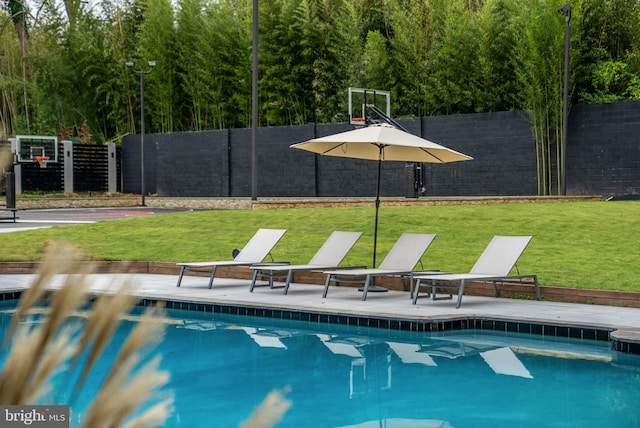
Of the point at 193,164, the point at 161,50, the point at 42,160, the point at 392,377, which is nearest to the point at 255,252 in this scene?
the point at 392,377

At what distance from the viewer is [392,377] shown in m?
6.10

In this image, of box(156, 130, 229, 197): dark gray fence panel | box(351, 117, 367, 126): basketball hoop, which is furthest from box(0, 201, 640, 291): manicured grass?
box(156, 130, 229, 197): dark gray fence panel

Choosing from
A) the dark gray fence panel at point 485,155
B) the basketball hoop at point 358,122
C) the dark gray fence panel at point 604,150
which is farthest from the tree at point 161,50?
the dark gray fence panel at point 604,150

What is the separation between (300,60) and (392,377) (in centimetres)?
2063

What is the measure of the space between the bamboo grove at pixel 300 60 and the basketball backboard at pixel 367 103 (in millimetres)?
1358

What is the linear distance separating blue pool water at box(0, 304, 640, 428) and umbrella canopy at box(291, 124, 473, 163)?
2.59 metres

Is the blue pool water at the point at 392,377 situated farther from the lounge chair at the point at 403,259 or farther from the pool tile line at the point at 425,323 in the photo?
the lounge chair at the point at 403,259

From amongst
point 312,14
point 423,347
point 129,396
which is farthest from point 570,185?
point 129,396

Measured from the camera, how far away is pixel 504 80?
22.0 meters

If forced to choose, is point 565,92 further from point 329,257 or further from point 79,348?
point 79,348

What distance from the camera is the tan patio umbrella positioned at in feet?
31.2

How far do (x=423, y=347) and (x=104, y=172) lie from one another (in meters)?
26.6

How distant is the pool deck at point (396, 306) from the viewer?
7.03 meters

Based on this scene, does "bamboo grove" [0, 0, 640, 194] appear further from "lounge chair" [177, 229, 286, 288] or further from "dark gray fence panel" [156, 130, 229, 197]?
"lounge chair" [177, 229, 286, 288]
